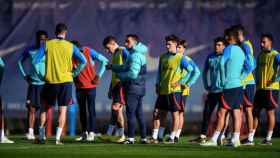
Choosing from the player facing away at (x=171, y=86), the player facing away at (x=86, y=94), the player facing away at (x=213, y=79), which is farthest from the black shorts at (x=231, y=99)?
the player facing away at (x=86, y=94)

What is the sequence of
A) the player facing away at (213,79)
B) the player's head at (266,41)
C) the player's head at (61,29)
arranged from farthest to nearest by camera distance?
the player's head at (266,41)
the player facing away at (213,79)
the player's head at (61,29)

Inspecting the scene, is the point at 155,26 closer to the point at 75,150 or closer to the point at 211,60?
the point at 211,60

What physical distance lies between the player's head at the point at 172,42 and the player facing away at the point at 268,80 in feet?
5.51

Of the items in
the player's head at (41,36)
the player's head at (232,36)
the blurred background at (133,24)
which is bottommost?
the player's head at (232,36)

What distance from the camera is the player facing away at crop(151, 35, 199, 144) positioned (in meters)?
21.6

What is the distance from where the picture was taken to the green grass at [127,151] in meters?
17.4

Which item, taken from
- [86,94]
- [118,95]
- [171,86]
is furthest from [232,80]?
[86,94]

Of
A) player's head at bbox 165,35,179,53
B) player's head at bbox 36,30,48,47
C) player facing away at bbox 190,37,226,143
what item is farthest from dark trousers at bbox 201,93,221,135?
player's head at bbox 36,30,48,47

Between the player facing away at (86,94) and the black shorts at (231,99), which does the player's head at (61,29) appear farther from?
the black shorts at (231,99)

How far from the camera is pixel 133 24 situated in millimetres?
26453

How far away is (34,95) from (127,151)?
561cm

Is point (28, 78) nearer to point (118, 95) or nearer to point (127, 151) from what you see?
point (118, 95)

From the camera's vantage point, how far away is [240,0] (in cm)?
2636

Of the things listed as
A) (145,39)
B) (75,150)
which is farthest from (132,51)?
(145,39)
